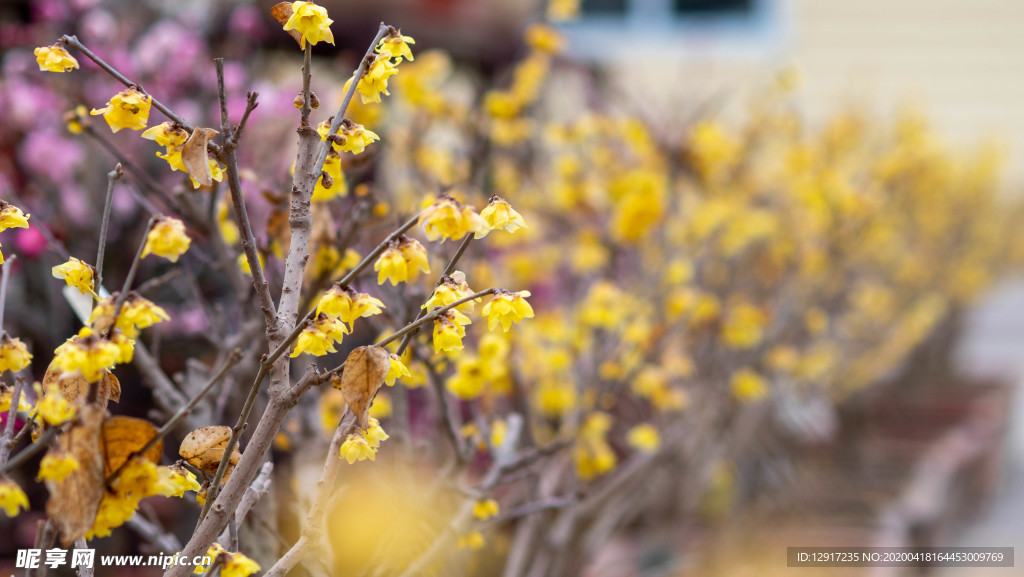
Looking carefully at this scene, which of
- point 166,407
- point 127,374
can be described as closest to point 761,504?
point 127,374

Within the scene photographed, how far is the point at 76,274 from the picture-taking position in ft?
4.57

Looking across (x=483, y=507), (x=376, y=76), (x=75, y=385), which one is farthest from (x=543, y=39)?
(x=75, y=385)

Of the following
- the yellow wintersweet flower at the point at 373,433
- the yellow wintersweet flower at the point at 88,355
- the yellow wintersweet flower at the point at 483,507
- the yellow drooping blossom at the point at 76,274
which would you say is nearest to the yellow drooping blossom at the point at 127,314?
the yellow wintersweet flower at the point at 88,355

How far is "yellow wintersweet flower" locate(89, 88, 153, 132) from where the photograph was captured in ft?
4.46

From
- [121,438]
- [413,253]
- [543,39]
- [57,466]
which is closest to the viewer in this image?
[57,466]

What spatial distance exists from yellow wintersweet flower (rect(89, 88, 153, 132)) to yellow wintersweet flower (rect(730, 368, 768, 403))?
3.28 metres

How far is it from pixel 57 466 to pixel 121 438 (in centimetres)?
11

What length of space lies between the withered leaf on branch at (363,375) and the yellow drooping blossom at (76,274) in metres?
0.45

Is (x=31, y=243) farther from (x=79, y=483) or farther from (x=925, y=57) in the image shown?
(x=925, y=57)

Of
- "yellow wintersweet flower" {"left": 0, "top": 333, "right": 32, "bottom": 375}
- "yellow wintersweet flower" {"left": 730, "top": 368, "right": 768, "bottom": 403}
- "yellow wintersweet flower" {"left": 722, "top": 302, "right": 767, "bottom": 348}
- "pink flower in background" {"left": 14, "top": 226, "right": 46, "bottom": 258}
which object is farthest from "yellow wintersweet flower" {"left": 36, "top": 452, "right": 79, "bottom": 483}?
"yellow wintersweet flower" {"left": 730, "top": 368, "right": 768, "bottom": 403}

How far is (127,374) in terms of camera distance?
436 cm

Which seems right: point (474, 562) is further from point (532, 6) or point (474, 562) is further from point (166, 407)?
point (532, 6)

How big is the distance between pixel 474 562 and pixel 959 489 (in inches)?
223

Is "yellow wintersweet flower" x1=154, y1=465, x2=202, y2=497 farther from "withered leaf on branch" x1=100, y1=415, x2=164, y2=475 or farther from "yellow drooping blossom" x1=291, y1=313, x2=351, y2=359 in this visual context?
"yellow drooping blossom" x1=291, y1=313, x2=351, y2=359
